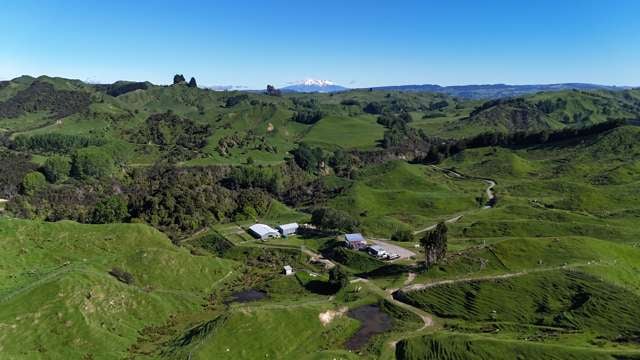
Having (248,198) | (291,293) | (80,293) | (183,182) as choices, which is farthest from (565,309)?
(183,182)

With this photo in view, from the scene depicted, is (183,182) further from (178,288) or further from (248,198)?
(178,288)

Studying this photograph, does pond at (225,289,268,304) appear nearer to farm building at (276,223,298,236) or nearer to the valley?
the valley

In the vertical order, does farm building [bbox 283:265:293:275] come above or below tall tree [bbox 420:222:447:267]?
below

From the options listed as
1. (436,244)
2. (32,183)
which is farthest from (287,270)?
(32,183)

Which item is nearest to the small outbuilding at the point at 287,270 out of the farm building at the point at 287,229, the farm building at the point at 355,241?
the farm building at the point at 355,241

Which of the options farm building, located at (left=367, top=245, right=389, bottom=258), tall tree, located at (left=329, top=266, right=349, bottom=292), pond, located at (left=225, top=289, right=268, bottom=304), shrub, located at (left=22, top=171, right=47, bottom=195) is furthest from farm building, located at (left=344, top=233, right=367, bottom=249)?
shrub, located at (left=22, top=171, right=47, bottom=195)

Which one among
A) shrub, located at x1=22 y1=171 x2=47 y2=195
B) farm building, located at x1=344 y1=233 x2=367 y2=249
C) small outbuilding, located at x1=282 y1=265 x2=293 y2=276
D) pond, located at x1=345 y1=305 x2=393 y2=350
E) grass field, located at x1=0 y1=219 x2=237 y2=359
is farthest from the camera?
shrub, located at x1=22 y1=171 x2=47 y2=195

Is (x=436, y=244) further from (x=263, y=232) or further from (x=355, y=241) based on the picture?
(x=263, y=232)
